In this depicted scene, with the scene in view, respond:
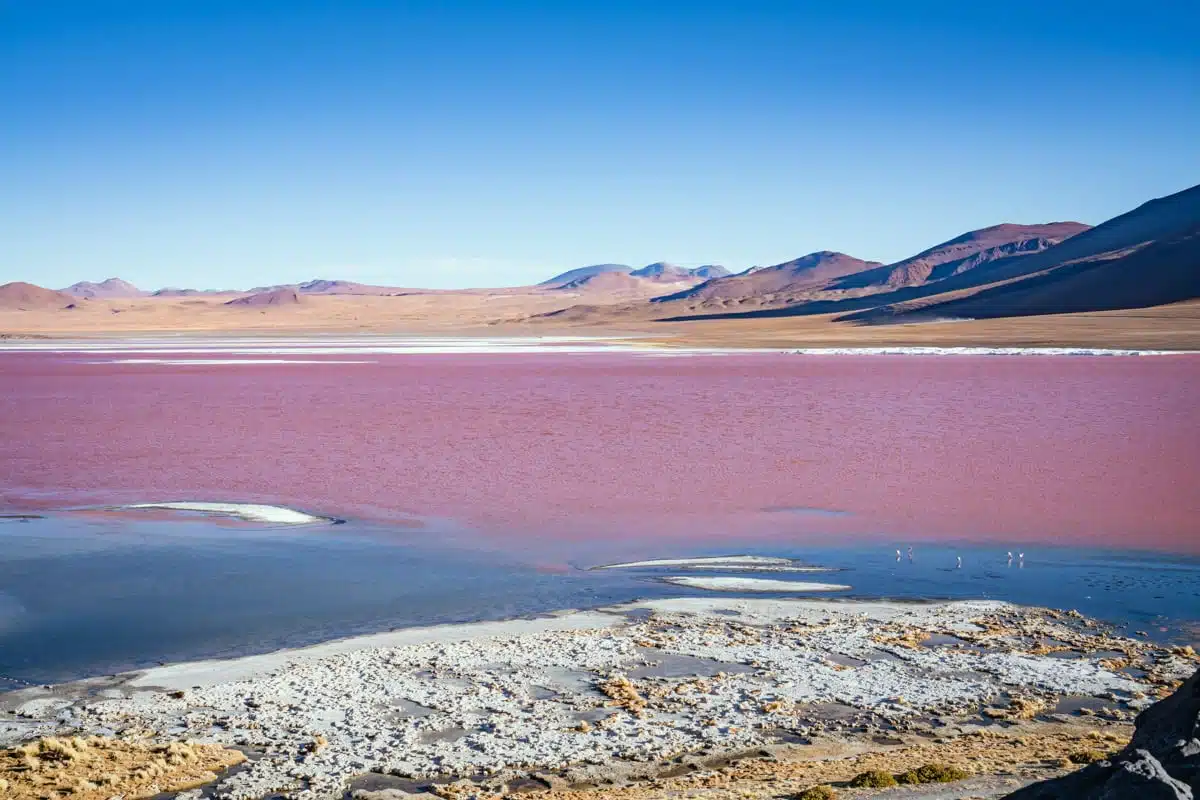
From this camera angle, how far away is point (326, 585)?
33.9 ft

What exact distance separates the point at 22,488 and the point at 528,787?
12.6 m

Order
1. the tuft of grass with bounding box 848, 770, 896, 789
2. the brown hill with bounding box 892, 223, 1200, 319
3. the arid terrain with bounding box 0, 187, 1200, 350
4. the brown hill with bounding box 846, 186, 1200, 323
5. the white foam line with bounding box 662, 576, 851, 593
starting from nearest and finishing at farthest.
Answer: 1. the tuft of grass with bounding box 848, 770, 896, 789
2. the white foam line with bounding box 662, 576, 851, 593
3. the arid terrain with bounding box 0, 187, 1200, 350
4. the brown hill with bounding box 892, 223, 1200, 319
5. the brown hill with bounding box 846, 186, 1200, 323

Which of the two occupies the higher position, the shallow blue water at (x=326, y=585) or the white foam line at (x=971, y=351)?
the white foam line at (x=971, y=351)

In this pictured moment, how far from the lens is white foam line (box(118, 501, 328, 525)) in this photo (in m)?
13.4

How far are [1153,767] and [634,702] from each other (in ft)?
11.7

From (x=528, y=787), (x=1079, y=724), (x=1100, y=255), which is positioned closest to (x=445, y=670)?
(x=528, y=787)

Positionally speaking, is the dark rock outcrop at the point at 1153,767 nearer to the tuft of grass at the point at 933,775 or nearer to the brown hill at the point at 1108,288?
the tuft of grass at the point at 933,775

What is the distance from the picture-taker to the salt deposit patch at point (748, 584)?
10.2 meters

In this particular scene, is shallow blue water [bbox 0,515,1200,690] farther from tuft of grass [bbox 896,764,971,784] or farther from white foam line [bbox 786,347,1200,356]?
white foam line [bbox 786,347,1200,356]

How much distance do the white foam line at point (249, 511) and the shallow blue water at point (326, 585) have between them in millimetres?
550

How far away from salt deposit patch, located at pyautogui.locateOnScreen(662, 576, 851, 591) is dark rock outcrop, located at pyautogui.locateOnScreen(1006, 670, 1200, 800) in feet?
17.3

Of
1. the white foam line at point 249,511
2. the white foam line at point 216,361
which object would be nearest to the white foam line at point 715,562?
the white foam line at point 249,511

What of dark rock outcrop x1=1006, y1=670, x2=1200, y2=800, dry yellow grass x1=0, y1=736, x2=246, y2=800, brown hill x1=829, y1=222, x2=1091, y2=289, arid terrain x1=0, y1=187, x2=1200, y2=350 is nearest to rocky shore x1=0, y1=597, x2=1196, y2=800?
dry yellow grass x1=0, y1=736, x2=246, y2=800

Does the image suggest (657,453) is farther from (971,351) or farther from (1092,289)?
(1092,289)
